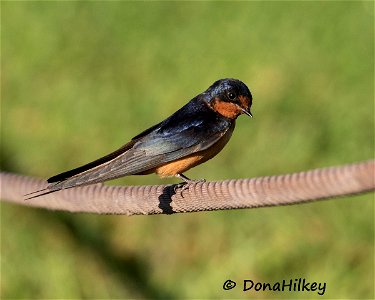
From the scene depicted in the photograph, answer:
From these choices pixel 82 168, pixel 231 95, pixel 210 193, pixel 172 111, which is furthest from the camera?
pixel 172 111

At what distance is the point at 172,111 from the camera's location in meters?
6.48

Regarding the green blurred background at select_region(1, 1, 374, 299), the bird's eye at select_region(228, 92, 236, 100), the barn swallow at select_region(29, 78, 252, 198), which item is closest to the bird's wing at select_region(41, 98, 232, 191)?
the barn swallow at select_region(29, 78, 252, 198)

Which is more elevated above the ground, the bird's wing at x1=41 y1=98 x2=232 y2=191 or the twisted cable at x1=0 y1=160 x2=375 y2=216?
the bird's wing at x1=41 y1=98 x2=232 y2=191

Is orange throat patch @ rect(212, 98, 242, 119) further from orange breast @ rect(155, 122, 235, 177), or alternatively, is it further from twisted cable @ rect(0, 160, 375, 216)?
twisted cable @ rect(0, 160, 375, 216)

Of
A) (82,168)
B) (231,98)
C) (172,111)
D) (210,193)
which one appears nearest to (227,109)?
(231,98)

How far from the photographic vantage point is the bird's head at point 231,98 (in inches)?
175

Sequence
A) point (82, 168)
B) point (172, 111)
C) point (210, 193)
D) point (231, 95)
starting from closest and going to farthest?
point (210, 193) → point (82, 168) → point (231, 95) → point (172, 111)

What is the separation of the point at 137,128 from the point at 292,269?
162 centimetres

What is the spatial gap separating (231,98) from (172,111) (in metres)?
2.04

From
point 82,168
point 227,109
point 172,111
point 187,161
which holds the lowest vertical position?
point 82,168

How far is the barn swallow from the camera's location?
156 inches

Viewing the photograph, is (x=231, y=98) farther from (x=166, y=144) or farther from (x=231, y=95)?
(x=166, y=144)

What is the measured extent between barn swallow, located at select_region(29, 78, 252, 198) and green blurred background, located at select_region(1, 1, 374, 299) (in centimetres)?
125

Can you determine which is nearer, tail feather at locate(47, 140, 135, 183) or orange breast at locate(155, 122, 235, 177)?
tail feather at locate(47, 140, 135, 183)
